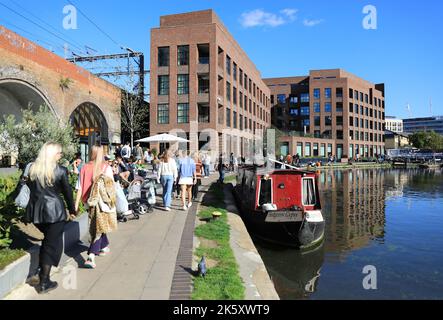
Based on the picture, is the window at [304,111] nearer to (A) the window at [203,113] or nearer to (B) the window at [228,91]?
(B) the window at [228,91]

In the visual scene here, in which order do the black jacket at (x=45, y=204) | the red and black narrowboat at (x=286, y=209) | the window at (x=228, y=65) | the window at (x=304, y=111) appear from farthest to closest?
the window at (x=304, y=111) < the window at (x=228, y=65) < the red and black narrowboat at (x=286, y=209) < the black jacket at (x=45, y=204)

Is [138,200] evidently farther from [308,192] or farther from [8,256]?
[8,256]

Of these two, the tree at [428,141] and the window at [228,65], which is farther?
the tree at [428,141]

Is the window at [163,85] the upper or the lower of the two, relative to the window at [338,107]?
lower

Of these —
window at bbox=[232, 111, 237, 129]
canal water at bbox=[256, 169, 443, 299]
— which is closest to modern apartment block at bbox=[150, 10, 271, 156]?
window at bbox=[232, 111, 237, 129]

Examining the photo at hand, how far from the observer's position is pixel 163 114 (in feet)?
130

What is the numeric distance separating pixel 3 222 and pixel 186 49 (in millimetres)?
35415

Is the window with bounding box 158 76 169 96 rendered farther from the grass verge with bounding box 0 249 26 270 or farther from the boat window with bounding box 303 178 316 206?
the grass verge with bounding box 0 249 26 270

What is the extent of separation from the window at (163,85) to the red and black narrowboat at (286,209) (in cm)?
2801

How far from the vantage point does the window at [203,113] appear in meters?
38.9

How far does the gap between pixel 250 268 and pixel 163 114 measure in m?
34.0

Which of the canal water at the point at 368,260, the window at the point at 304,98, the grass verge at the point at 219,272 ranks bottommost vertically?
the canal water at the point at 368,260

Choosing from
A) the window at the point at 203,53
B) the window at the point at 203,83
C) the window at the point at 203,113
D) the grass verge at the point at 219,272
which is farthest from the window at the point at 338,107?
the grass verge at the point at 219,272
